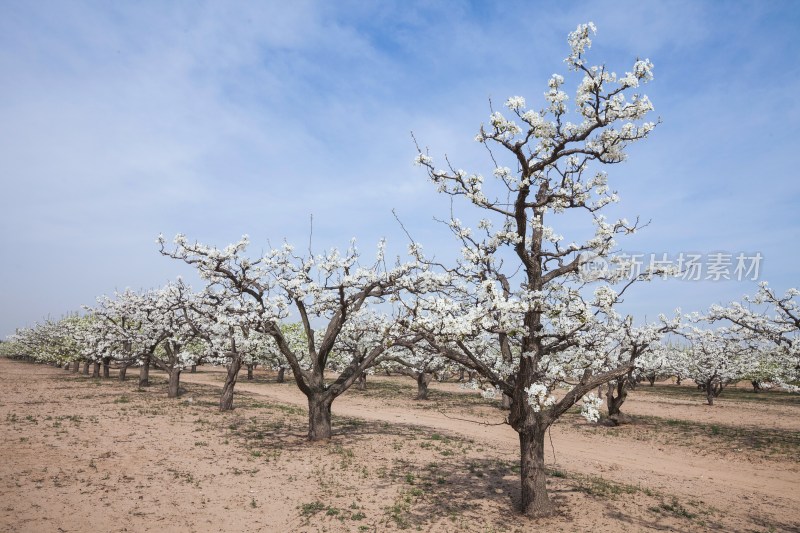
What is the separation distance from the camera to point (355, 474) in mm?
14680

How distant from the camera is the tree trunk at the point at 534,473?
11164mm

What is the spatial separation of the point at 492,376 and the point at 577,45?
7278 millimetres

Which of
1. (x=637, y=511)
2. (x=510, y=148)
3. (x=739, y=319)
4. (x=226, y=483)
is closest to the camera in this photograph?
(x=510, y=148)

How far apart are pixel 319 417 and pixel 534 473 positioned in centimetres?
1026

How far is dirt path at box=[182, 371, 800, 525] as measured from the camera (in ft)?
45.4

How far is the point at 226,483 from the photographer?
44.2 feet

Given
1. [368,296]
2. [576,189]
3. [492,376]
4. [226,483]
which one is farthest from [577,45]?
[226,483]

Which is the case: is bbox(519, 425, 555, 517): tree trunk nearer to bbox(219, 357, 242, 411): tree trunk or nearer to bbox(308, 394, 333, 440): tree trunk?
bbox(308, 394, 333, 440): tree trunk

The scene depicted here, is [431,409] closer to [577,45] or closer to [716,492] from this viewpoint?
[716,492]

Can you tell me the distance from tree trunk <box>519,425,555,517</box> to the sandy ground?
414 mm

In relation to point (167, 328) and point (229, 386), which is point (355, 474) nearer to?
point (229, 386)

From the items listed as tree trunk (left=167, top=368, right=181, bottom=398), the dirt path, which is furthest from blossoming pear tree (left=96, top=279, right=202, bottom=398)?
the dirt path

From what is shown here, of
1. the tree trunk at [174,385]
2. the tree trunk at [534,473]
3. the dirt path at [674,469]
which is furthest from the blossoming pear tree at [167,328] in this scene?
the tree trunk at [534,473]

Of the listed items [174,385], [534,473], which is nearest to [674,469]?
[534,473]
